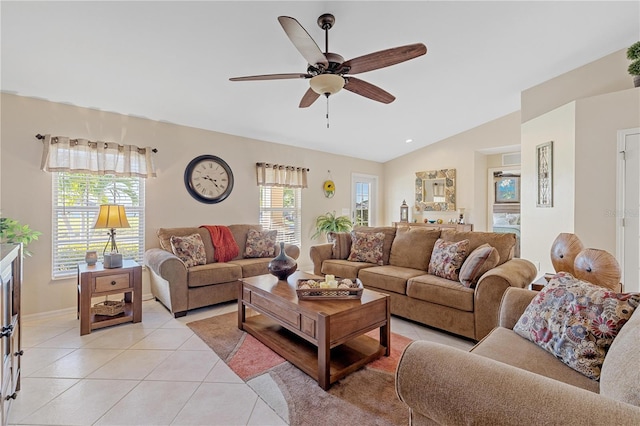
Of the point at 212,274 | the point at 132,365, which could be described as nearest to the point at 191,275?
the point at 212,274

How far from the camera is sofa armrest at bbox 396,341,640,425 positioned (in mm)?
753

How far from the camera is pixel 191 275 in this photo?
3.27 metres

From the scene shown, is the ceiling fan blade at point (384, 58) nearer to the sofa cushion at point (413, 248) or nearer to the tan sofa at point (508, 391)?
the tan sofa at point (508, 391)

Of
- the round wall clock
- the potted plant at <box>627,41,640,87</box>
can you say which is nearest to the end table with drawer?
the round wall clock

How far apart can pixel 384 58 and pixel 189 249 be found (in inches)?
117

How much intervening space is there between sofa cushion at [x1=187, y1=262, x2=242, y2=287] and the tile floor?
1.78 feet

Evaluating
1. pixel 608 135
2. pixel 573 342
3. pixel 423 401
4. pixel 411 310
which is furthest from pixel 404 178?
pixel 423 401

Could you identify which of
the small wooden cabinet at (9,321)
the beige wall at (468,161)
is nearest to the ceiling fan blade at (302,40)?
the small wooden cabinet at (9,321)

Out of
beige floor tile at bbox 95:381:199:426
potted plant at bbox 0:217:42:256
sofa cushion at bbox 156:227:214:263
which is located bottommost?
beige floor tile at bbox 95:381:199:426

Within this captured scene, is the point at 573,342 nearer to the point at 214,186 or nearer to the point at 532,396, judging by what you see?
the point at 532,396

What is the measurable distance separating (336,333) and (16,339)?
6.76 ft

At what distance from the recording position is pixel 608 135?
3.07 m

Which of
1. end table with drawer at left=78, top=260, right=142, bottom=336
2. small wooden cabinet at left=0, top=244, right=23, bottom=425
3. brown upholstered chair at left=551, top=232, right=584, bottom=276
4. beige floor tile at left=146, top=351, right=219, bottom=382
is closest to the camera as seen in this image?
small wooden cabinet at left=0, top=244, right=23, bottom=425

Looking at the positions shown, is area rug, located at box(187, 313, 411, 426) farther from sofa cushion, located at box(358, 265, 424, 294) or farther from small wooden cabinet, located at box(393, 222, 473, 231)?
small wooden cabinet, located at box(393, 222, 473, 231)
